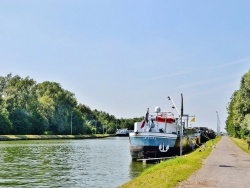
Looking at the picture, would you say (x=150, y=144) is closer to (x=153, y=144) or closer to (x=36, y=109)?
(x=153, y=144)

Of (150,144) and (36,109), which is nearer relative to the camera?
(150,144)

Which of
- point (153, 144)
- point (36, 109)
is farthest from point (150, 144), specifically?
point (36, 109)

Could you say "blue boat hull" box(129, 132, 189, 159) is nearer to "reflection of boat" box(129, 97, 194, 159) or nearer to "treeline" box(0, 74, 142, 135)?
"reflection of boat" box(129, 97, 194, 159)

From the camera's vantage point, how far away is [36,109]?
5541 inches

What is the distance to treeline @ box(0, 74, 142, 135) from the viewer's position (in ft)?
418

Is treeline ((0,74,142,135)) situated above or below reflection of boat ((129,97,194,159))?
above

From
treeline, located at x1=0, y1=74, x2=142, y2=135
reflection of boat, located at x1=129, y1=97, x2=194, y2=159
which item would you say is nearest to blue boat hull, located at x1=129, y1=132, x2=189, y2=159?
reflection of boat, located at x1=129, y1=97, x2=194, y2=159

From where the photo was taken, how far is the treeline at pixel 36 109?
127312 mm

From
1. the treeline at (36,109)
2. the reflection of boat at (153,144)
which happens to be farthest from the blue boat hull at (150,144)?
the treeline at (36,109)

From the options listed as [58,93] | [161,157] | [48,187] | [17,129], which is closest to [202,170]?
[48,187]

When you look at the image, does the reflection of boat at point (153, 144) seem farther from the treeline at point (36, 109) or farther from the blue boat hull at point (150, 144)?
the treeline at point (36, 109)

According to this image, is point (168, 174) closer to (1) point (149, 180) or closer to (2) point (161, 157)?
(1) point (149, 180)

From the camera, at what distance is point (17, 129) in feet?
416

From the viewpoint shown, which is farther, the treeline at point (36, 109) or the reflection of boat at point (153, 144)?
the treeline at point (36, 109)
